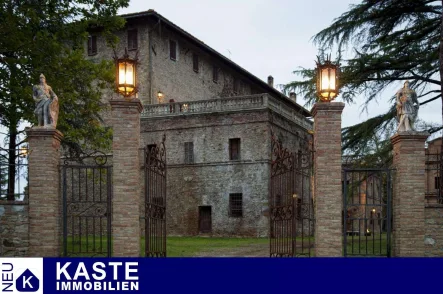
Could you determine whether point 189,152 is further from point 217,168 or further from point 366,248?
point 366,248

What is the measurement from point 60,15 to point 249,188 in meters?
15.7

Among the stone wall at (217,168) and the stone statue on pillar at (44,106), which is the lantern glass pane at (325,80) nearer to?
the stone statue on pillar at (44,106)

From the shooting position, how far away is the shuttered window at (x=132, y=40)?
105 ft

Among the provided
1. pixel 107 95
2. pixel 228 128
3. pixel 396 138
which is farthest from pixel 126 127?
pixel 107 95

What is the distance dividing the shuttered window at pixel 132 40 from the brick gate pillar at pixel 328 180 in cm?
2281

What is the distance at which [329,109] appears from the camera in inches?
427

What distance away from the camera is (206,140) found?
30.6 meters

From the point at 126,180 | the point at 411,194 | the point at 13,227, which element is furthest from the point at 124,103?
the point at 411,194

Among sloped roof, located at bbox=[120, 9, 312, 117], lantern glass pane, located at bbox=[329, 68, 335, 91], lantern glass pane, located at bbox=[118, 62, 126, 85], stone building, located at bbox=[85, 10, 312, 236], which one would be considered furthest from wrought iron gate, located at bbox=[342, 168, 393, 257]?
stone building, located at bbox=[85, 10, 312, 236]

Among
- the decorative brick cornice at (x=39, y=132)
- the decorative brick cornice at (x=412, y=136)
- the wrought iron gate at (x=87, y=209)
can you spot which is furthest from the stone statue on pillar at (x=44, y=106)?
the decorative brick cornice at (x=412, y=136)

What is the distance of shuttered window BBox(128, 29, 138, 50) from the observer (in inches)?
1262

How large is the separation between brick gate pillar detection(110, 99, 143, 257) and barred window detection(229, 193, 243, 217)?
62.7 ft

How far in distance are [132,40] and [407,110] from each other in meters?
23.5

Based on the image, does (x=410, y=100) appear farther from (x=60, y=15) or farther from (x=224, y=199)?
(x=224, y=199)
